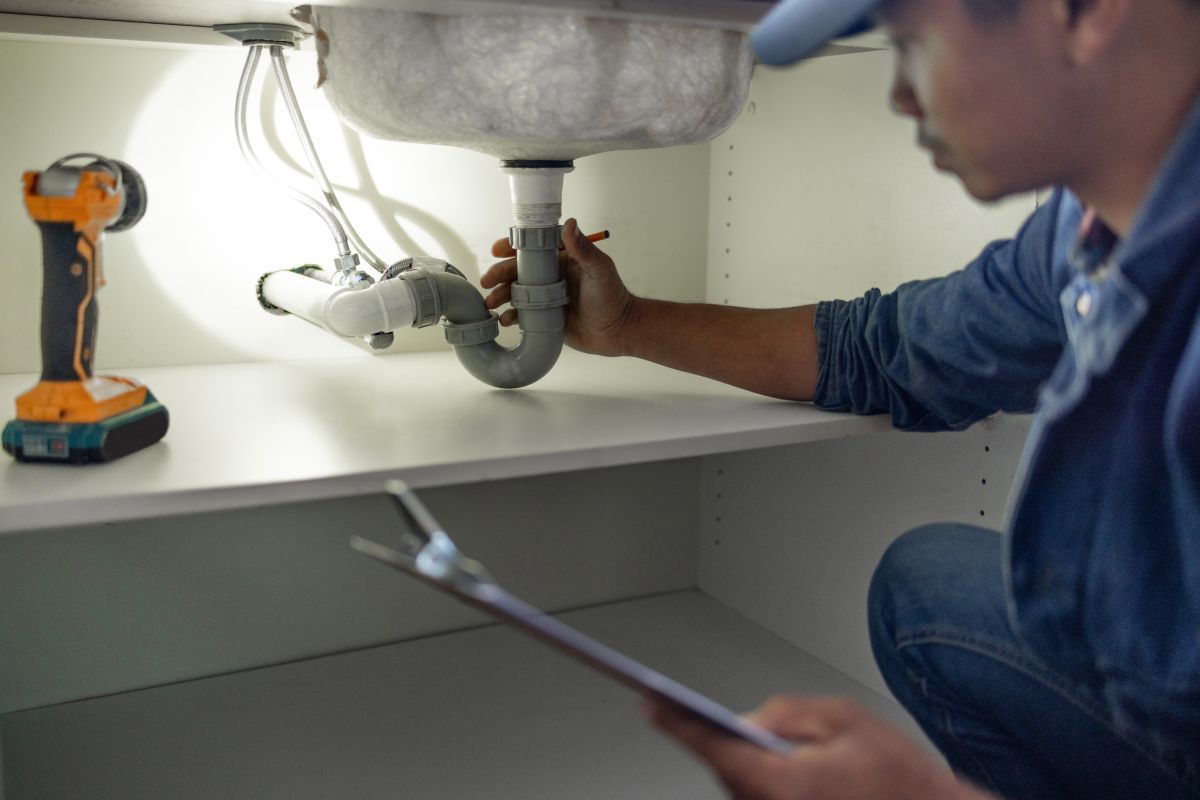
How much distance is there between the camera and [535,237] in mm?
930

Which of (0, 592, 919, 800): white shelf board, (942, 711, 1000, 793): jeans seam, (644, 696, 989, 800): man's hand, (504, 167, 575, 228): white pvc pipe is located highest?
(504, 167, 575, 228): white pvc pipe

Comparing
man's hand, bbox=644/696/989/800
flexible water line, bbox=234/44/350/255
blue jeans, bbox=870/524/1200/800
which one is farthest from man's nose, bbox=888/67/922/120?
flexible water line, bbox=234/44/350/255

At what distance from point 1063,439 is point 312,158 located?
33.0 inches

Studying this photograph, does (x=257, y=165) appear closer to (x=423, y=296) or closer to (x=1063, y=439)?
(x=423, y=296)

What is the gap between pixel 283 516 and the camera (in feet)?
3.92

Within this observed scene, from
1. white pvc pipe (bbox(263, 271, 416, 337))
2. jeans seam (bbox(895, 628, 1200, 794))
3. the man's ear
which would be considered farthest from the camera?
white pvc pipe (bbox(263, 271, 416, 337))

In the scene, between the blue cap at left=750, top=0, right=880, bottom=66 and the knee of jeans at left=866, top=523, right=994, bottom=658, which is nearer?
the blue cap at left=750, top=0, right=880, bottom=66

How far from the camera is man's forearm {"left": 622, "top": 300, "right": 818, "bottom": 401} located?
2.99ft

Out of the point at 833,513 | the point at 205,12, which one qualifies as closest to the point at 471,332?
the point at 205,12

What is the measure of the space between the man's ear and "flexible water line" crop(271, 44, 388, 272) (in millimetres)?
797

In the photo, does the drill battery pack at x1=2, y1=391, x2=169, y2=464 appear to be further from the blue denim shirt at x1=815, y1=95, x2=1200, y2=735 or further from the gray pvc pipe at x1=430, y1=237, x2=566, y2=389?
the blue denim shirt at x1=815, y1=95, x2=1200, y2=735

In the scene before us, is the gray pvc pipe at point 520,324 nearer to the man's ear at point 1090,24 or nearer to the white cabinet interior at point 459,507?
the white cabinet interior at point 459,507

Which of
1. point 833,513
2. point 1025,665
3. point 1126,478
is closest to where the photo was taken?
point 1126,478

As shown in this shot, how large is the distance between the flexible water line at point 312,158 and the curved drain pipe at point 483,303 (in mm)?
129
